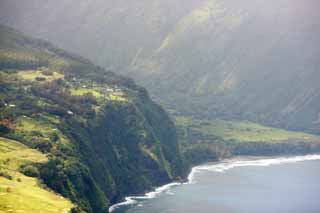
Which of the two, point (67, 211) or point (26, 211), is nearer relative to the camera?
point (26, 211)

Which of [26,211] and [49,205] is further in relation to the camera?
[49,205]
